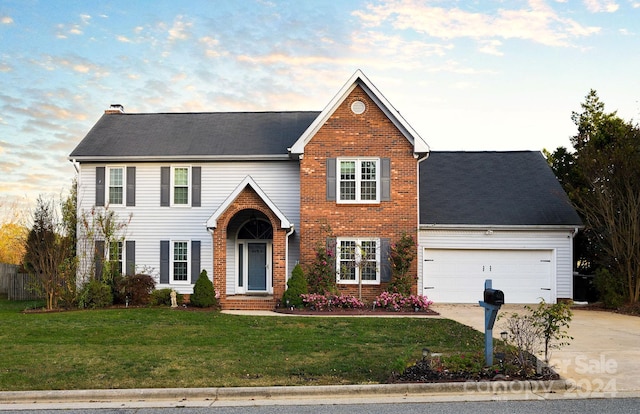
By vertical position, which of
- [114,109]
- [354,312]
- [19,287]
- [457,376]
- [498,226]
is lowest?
[19,287]

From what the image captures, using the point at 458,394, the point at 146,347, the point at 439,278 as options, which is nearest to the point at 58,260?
the point at 146,347

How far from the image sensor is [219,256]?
2053cm

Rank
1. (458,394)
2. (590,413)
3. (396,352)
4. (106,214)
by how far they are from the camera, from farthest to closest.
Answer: (106,214)
(396,352)
(458,394)
(590,413)

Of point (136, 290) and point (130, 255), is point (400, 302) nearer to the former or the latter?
point (136, 290)

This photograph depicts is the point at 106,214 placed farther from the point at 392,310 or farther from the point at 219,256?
the point at 392,310

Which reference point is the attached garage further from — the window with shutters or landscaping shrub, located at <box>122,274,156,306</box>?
landscaping shrub, located at <box>122,274,156,306</box>

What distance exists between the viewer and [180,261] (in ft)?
74.4

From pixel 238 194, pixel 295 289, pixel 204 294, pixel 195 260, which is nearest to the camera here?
pixel 295 289

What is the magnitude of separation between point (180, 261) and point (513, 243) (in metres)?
12.1

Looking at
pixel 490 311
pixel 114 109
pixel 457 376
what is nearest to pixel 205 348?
pixel 457 376

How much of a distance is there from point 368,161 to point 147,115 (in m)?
10.2

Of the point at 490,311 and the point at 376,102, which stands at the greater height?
the point at 376,102

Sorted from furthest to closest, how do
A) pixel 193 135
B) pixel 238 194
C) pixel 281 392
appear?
pixel 193 135 → pixel 238 194 → pixel 281 392

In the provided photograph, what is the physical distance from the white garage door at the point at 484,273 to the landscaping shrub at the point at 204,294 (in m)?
7.61
